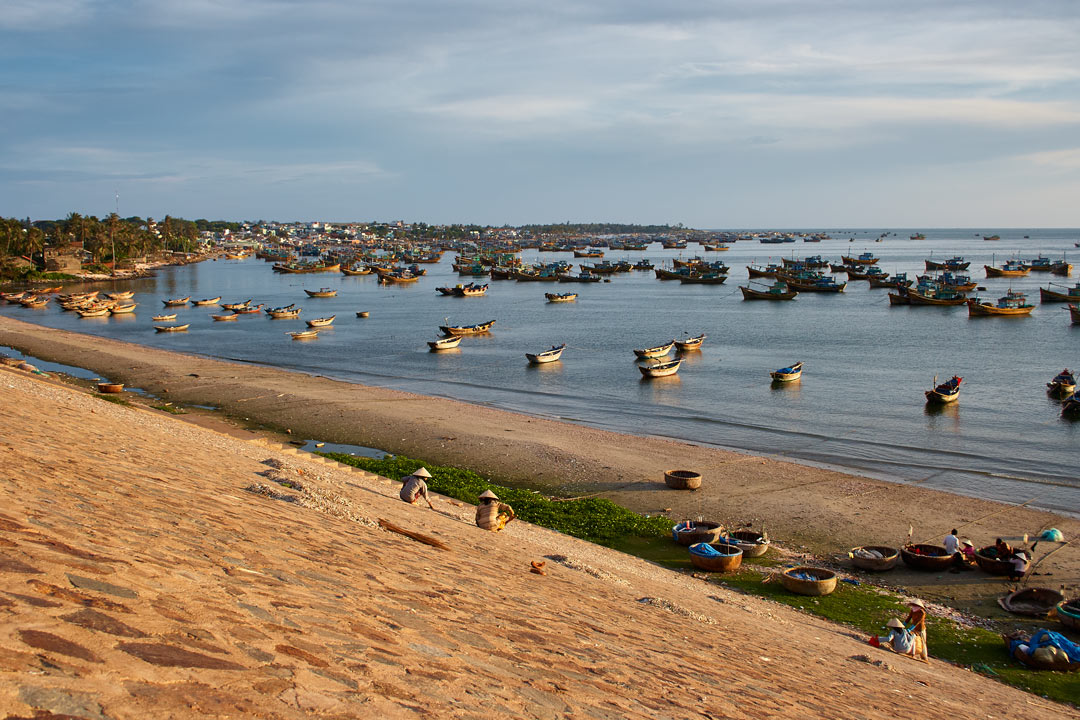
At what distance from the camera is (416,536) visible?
11492 millimetres

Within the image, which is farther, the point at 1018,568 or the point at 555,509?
the point at 555,509

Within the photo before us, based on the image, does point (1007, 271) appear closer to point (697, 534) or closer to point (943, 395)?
point (943, 395)

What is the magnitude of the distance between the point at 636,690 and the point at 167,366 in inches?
1812

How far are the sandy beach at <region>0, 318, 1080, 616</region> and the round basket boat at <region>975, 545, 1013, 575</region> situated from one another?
210 mm

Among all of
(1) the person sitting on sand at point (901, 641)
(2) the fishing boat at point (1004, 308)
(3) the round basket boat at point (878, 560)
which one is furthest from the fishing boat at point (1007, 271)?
(1) the person sitting on sand at point (901, 641)

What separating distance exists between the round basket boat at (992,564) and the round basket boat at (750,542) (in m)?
4.47

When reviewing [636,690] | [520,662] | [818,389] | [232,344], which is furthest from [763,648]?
[232,344]

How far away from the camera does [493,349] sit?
197 feet

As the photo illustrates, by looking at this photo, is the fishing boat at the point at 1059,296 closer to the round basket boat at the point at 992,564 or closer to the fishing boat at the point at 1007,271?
the fishing boat at the point at 1007,271

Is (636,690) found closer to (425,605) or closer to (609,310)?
(425,605)

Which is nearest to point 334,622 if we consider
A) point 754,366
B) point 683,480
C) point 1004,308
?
point 683,480

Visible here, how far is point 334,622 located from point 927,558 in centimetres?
1488

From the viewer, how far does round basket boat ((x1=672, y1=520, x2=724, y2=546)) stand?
17250 mm

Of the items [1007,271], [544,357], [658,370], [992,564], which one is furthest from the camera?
[1007,271]
